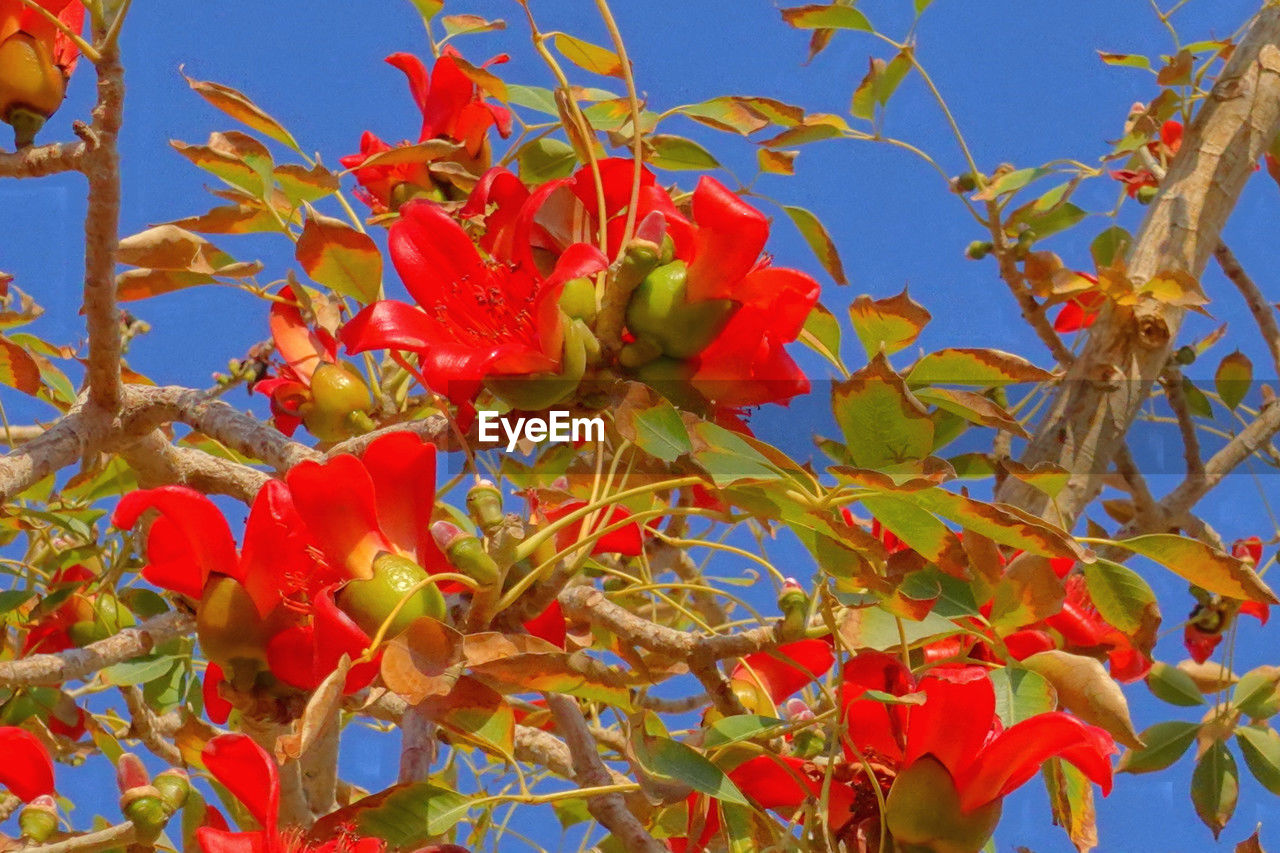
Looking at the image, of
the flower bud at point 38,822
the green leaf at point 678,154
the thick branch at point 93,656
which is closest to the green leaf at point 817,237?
the green leaf at point 678,154

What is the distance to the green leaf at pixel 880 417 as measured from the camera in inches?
30.1

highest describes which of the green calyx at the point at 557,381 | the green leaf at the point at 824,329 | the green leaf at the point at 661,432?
the green leaf at the point at 824,329

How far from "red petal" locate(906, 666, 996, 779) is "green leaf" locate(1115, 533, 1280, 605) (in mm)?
130

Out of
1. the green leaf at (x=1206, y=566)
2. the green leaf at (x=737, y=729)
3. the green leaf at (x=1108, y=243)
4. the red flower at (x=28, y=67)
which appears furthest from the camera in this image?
the green leaf at (x=1108, y=243)

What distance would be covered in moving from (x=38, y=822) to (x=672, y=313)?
611 millimetres

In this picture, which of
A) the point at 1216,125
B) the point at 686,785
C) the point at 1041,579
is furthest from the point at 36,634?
the point at 1216,125

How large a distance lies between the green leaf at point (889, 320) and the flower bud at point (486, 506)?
0.29m

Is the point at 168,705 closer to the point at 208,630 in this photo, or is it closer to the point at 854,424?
the point at 208,630

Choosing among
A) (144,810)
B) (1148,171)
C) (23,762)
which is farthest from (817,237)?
(1148,171)

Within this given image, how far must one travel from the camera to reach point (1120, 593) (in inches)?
30.0

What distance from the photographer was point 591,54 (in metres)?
1.08

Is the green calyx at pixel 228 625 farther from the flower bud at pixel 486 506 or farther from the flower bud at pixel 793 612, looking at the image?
the flower bud at pixel 793 612

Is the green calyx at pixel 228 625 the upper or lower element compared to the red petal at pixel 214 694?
upper

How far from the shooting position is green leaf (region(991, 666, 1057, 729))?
76 cm
